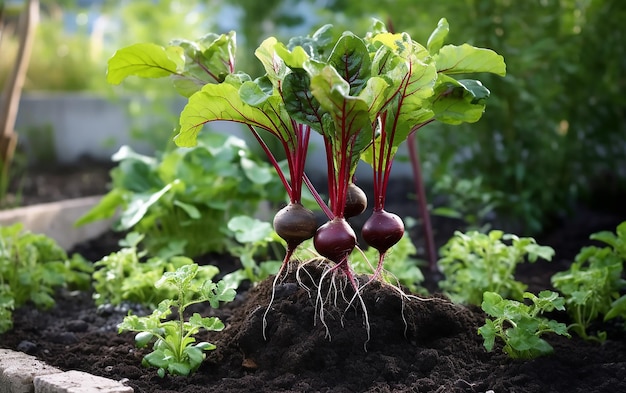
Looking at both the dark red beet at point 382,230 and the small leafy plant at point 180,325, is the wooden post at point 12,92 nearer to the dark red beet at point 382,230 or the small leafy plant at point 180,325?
the small leafy plant at point 180,325

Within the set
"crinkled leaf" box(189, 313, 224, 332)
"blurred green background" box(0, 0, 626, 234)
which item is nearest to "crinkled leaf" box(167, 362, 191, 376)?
"crinkled leaf" box(189, 313, 224, 332)

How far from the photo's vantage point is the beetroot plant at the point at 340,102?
83.6 inches

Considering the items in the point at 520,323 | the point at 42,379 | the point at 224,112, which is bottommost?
the point at 42,379

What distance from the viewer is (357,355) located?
2.22 m

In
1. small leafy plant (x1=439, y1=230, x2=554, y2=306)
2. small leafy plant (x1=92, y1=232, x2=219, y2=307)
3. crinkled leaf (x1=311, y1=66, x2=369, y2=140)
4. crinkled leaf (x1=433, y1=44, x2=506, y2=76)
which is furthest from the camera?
small leafy plant (x1=92, y1=232, x2=219, y2=307)

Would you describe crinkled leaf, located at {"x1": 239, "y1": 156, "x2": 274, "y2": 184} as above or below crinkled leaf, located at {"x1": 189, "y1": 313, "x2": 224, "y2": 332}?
above

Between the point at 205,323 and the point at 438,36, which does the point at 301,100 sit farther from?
the point at 205,323

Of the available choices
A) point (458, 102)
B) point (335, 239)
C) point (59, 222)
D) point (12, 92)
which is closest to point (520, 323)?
point (335, 239)

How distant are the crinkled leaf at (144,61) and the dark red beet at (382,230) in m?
0.85

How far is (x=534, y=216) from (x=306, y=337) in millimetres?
2436

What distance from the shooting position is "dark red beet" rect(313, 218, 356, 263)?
7.23 ft

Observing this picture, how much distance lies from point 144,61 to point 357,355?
3.82 feet

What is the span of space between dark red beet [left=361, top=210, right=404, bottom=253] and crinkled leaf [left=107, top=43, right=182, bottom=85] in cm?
85

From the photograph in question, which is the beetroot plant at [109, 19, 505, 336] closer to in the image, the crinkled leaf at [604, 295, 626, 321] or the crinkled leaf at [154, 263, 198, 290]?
the crinkled leaf at [154, 263, 198, 290]
